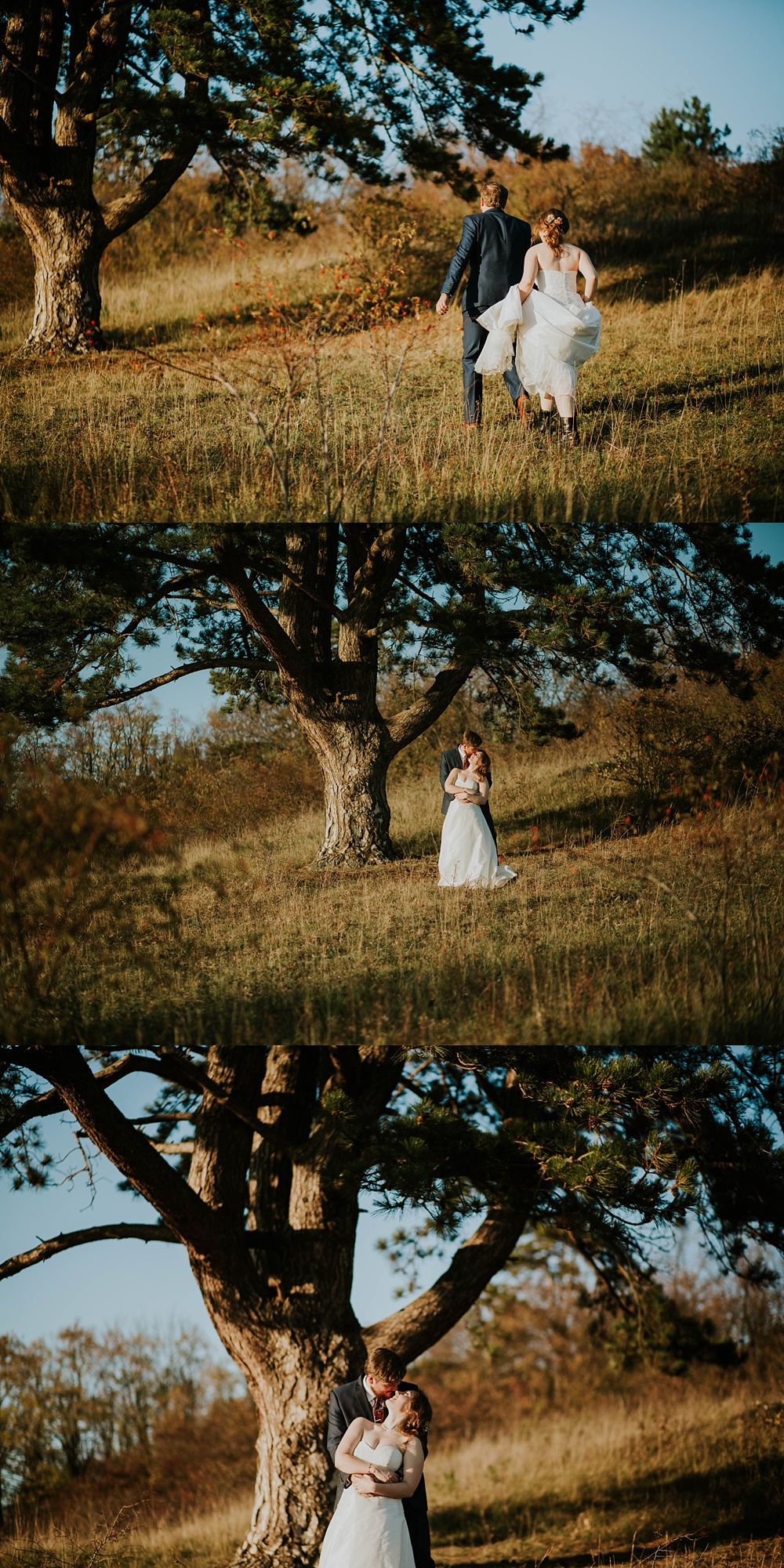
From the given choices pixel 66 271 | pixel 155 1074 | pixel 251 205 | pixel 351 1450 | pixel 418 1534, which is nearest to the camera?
pixel 351 1450

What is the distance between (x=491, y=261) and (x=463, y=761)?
3.34m

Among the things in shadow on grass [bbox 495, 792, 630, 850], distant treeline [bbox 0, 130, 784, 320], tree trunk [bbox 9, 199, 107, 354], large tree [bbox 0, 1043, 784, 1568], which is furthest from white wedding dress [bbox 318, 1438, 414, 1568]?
distant treeline [bbox 0, 130, 784, 320]

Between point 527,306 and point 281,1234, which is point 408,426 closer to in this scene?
point 527,306

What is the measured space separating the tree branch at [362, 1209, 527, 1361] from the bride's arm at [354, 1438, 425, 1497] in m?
3.08

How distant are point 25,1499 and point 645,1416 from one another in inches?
281

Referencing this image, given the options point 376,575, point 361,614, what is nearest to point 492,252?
point 376,575

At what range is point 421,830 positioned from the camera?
8930 millimetres

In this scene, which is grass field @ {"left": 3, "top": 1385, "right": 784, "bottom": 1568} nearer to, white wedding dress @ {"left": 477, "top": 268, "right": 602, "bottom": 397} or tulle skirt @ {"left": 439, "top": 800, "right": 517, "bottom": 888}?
tulle skirt @ {"left": 439, "top": 800, "right": 517, "bottom": 888}

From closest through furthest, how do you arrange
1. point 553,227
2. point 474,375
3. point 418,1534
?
1. point 418,1534
2. point 553,227
3. point 474,375

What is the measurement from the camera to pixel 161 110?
1107cm

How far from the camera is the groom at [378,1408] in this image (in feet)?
21.5

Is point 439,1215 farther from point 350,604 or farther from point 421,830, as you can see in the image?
point 350,604

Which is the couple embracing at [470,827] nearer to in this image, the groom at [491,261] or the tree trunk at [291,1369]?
the groom at [491,261]

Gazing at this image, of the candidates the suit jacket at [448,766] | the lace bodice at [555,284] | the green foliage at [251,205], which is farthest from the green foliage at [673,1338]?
the green foliage at [251,205]
